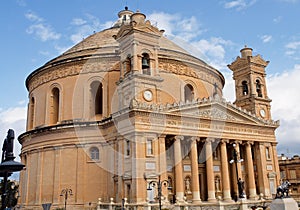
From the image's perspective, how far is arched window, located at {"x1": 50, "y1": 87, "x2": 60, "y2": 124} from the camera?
36406 mm

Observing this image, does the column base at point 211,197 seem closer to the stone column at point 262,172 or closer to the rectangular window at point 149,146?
the rectangular window at point 149,146

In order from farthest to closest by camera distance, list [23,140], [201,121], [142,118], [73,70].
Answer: [23,140] < [73,70] < [201,121] < [142,118]

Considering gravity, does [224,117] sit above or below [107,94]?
below

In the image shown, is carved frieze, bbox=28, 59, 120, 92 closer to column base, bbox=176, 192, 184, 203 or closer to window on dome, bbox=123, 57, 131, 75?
window on dome, bbox=123, 57, 131, 75

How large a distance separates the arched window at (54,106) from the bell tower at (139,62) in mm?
9324

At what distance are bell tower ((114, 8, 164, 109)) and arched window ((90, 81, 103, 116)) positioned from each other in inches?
198

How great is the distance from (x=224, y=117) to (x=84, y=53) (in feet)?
51.7

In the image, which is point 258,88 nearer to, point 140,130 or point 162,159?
point 162,159

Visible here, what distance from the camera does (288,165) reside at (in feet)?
174

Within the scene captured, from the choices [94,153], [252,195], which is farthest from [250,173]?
[94,153]

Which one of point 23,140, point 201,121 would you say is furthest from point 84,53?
Answer: point 201,121

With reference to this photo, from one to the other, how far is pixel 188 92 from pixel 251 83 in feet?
24.0

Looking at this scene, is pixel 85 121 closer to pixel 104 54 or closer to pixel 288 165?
pixel 104 54

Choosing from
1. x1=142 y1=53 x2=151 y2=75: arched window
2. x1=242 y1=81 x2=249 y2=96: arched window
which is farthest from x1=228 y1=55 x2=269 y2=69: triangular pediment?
x1=142 y1=53 x2=151 y2=75: arched window
